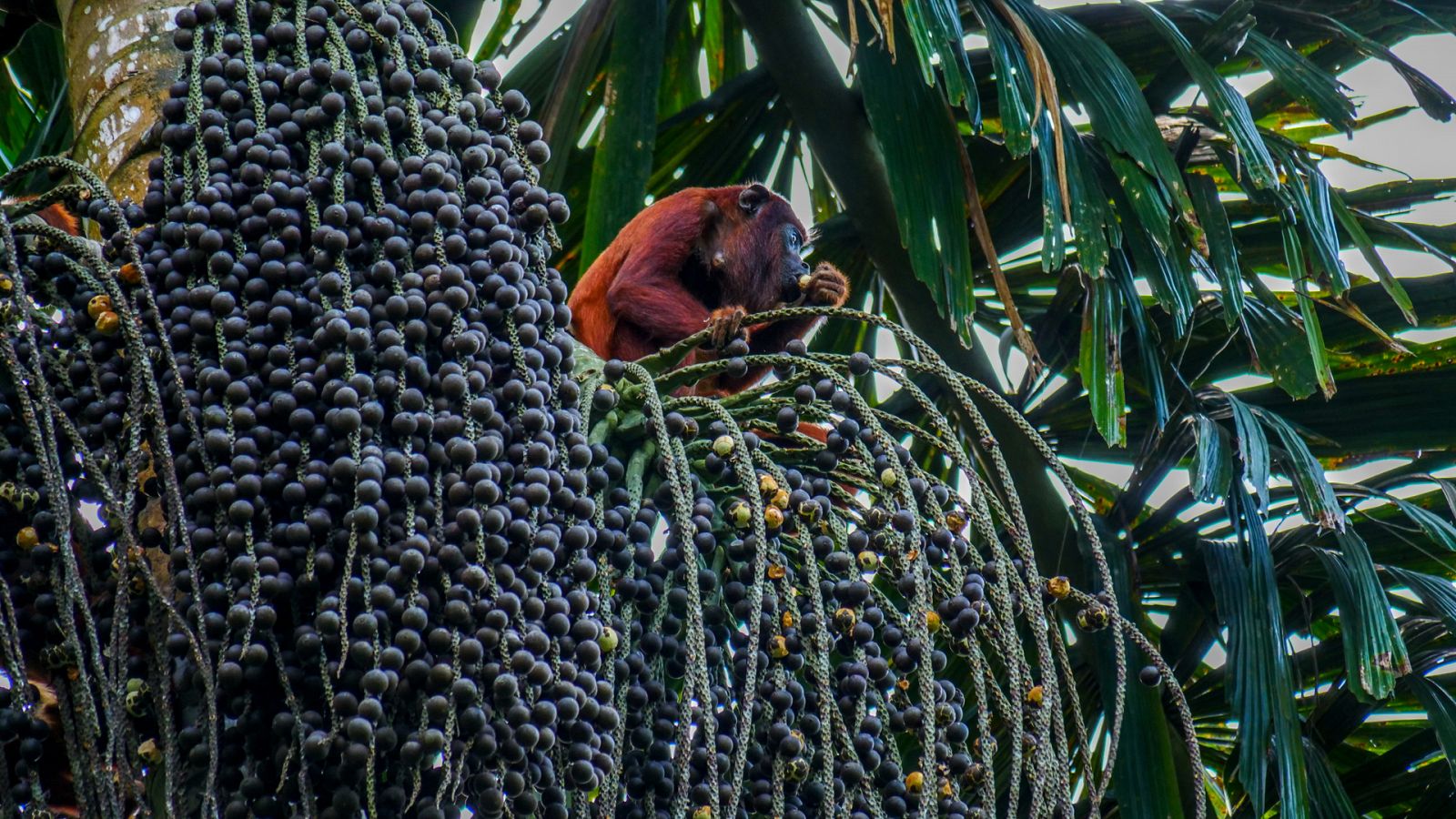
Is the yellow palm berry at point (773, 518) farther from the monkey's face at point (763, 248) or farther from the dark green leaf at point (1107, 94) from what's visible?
the monkey's face at point (763, 248)

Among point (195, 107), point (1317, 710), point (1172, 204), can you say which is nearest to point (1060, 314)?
point (1172, 204)

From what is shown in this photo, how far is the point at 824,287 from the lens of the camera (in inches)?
128

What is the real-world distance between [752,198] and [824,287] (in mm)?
745

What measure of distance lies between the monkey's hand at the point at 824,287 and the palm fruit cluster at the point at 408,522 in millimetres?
1330

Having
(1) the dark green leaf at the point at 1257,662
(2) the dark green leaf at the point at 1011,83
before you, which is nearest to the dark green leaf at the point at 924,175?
(2) the dark green leaf at the point at 1011,83

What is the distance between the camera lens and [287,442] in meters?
1.44

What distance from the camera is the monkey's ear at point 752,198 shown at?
12.9 feet

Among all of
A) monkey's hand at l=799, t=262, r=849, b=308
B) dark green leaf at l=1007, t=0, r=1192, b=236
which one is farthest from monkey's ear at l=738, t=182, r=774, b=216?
dark green leaf at l=1007, t=0, r=1192, b=236

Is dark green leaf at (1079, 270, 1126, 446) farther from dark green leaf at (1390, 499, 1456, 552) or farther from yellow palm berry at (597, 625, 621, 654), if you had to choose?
yellow palm berry at (597, 625, 621, 654)

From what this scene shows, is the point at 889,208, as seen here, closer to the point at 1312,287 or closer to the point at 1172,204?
the point at 1172,204

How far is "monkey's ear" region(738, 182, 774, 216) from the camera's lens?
3928 mm

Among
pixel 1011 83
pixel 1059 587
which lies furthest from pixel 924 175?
pixel 1059 587

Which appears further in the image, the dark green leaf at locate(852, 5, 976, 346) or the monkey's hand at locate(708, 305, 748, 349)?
the dark green leaf at locate(852, 5, 976, 346)

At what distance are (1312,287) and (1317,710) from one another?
1.07 m
